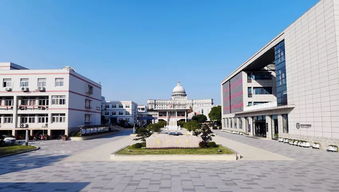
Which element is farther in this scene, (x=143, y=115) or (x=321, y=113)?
(x=143, y=115)

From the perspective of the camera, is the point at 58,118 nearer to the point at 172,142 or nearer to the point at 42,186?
the point at 172,142

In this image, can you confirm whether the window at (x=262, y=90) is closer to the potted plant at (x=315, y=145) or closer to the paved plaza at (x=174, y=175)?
the potted plant at (x=315, y=145)

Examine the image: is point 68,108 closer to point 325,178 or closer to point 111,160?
point 111,160

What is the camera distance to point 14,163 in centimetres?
1780

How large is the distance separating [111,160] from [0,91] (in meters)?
33.6

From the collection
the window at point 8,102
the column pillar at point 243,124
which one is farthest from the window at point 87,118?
the column pillar at point 243,124

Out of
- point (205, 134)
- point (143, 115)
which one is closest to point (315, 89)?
point (205, 134)

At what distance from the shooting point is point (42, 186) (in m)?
11.5

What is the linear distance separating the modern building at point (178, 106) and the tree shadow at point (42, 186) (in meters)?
91.1

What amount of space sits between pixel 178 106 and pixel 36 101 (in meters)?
80.6

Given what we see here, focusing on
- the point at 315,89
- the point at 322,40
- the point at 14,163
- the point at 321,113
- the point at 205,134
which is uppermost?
the point at 322,40

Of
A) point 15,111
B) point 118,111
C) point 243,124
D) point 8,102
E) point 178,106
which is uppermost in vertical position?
point 178,106

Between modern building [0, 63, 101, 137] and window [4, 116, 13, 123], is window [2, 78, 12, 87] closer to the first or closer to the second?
modern building [0, 63, 101, 137]

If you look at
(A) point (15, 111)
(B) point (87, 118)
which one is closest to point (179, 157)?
(A) point (15, 111)
